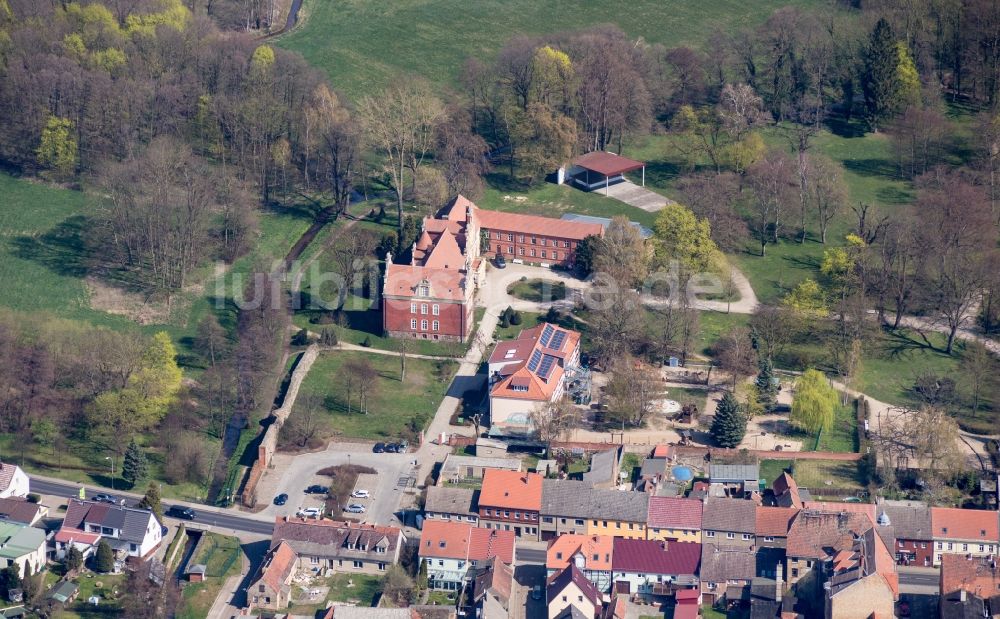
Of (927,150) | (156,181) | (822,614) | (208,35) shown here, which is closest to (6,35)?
(208,35)

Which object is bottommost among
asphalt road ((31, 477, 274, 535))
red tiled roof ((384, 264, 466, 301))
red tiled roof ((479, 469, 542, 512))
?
asphalt road ((31, 477, 274, 535))

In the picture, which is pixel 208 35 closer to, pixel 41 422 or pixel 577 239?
pixel 577 239

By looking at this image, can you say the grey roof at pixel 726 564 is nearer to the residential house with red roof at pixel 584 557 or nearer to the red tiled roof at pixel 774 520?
the red tiled roof at pixel 774 520

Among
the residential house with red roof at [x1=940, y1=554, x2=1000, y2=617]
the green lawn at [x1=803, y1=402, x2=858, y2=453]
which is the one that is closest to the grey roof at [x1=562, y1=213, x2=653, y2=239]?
the green lawn at [x1=803, y1=402, x2=858, y2=453]

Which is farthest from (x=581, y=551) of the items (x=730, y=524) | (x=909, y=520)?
(x=909, y=520)

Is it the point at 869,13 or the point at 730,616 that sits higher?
the point at 869,13

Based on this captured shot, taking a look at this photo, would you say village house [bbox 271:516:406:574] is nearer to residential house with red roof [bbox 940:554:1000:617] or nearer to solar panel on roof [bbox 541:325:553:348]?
solar panel on roof [bbox 541:325:553:348]

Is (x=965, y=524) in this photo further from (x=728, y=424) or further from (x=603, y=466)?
(x=603, y=466)
